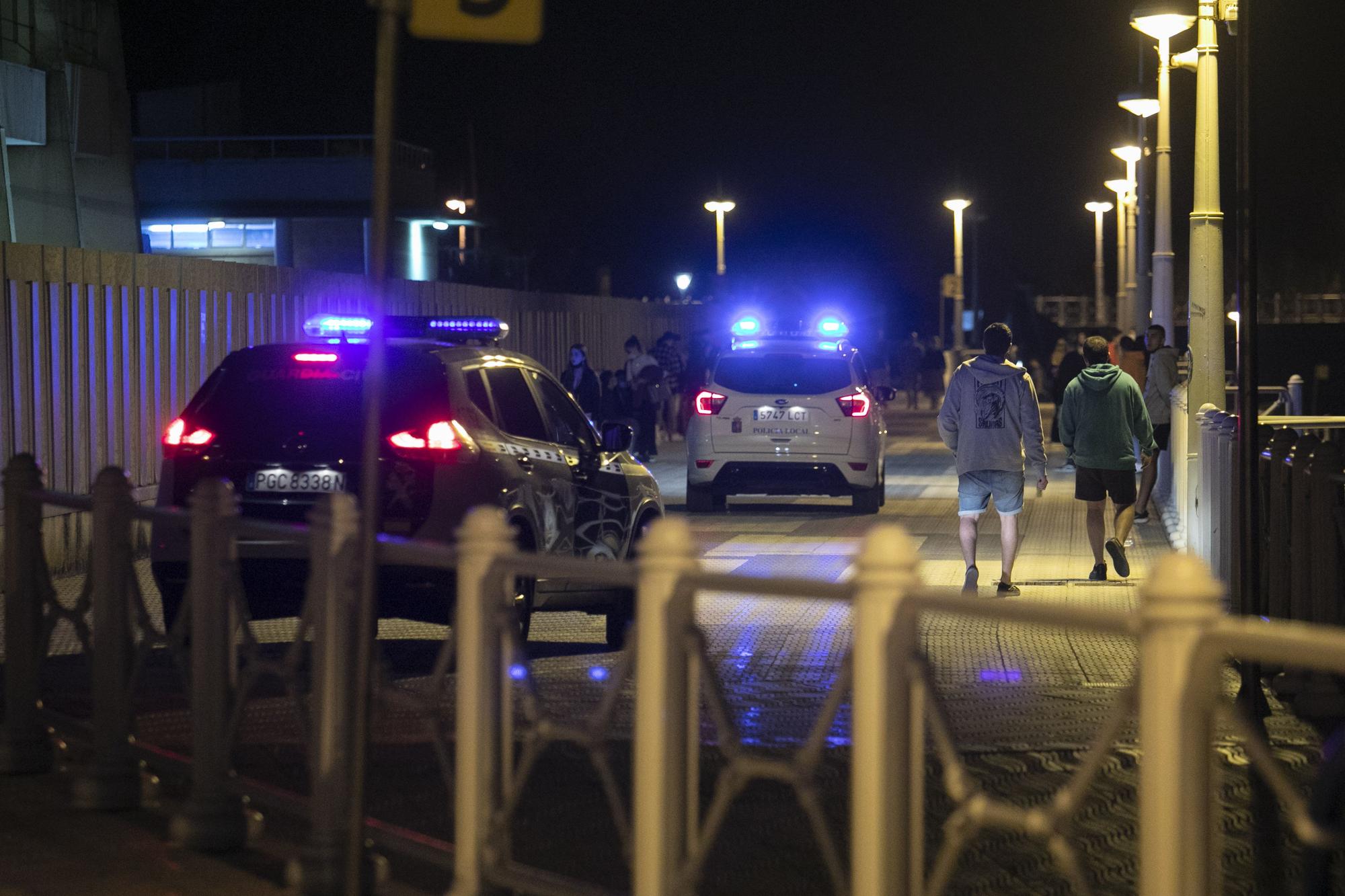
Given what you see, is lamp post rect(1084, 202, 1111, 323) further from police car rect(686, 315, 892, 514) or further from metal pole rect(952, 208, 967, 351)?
police car rect(686, 315, 892, 514)

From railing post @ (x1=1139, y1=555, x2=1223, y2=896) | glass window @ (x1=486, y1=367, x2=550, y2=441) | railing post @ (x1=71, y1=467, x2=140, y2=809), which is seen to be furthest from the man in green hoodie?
railing post @ (x1=1139, y1=555, x2=1223, y2=896)

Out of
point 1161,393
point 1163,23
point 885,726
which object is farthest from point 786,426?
point 885,726

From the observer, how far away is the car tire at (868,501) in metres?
19.7

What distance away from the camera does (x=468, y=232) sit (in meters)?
88.2

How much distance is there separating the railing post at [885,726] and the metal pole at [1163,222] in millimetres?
19323

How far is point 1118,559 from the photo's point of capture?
13758mm

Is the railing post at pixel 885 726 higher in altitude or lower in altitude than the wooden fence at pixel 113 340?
lower

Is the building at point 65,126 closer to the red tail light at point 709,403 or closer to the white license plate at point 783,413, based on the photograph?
the red tail light at point 709,403

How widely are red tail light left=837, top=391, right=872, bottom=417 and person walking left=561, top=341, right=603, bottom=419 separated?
6279mm

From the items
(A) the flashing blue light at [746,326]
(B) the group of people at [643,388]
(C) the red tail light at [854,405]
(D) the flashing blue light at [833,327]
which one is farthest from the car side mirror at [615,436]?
(D) the flashing blue light at [833,327]

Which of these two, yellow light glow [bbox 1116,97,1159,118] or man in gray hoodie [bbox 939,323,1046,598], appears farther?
yellow light glow [bbox 1116,97,1159,118]

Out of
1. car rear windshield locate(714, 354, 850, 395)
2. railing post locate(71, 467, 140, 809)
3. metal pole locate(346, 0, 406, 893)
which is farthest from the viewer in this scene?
car rear windshield locate(714, 354, 850, 395)

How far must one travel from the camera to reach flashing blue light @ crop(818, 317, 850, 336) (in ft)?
97.6

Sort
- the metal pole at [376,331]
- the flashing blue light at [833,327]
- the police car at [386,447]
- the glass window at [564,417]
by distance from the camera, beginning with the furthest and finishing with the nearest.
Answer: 1. the flashing blue light at [833,327]
2. the glass window at [564,417]
3. the police car at [386,447]
4. the metal pole at [376,331]
